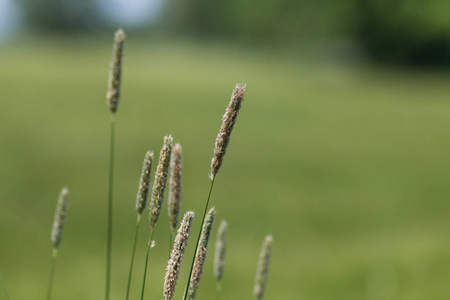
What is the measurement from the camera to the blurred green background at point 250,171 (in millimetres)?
5023

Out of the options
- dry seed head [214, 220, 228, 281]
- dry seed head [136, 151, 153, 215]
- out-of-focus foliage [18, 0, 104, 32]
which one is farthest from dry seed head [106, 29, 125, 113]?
out-of-focus foliage [18, 0, 104, 32]

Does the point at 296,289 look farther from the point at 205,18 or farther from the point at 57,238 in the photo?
the point at 205,18

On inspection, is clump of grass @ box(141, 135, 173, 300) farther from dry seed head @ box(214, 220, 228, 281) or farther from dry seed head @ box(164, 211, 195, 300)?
dry seed head @ box(214, 220, 228, 281)

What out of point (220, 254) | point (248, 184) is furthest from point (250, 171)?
point (220, 254)

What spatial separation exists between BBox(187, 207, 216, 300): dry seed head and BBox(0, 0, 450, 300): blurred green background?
280 cm

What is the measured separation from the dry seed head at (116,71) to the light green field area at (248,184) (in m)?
2.84

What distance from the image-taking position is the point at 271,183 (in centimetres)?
834

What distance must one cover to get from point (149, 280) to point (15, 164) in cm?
375

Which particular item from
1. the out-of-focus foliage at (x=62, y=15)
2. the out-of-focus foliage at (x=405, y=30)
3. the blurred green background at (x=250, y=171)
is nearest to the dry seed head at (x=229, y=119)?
the blurred green background at (x=250, y=171)

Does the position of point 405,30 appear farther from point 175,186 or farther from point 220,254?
point 175,186

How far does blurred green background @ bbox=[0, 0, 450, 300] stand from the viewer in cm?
502

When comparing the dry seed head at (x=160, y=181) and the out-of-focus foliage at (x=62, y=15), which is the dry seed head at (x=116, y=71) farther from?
the out-of-focus foliage at (x=62, y=15)

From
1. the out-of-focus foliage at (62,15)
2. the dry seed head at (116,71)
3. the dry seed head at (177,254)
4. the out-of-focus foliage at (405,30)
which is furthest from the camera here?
the out-of-focus foliage at (62,15)

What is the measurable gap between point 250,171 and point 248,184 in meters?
0.71
